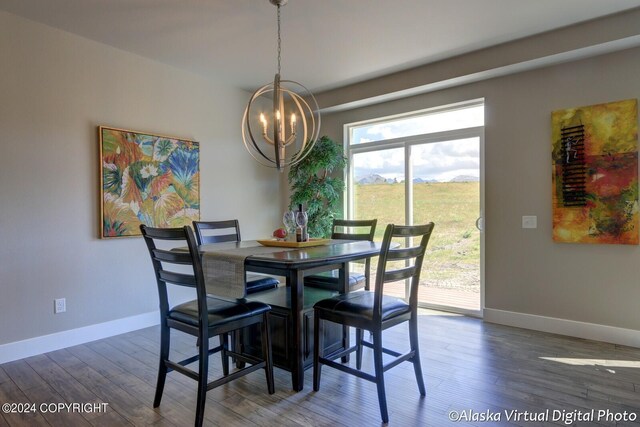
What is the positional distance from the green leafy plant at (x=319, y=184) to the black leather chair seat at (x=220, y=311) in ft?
7.74

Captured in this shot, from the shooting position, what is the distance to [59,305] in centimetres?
310

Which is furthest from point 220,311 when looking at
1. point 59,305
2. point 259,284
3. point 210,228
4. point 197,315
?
point 59,305

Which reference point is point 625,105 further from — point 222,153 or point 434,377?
point 222,153

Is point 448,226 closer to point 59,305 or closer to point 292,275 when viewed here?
point 292,275

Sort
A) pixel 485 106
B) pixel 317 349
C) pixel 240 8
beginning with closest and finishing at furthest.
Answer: pixel 317 349 → pixel 240 8 → pixel 485 106

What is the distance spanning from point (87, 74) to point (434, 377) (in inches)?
150

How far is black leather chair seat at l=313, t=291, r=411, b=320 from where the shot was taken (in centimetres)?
206

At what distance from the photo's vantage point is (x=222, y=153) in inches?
176

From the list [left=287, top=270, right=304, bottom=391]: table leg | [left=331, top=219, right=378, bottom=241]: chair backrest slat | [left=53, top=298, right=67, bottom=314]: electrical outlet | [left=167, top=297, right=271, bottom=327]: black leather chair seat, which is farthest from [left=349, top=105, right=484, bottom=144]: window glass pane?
[left=53, top=298, right=67, bottom=314]: electrical outlet

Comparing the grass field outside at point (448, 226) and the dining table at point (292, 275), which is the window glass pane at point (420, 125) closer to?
the grass field outside at point (448, 226)

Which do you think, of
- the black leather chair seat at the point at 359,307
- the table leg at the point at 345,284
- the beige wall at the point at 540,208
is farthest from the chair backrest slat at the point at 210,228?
the beige wall at the point at 540,208

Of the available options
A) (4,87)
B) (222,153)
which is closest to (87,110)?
(4,87)

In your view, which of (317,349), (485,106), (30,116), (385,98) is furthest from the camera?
(385,98)

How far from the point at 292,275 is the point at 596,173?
9.29ft
